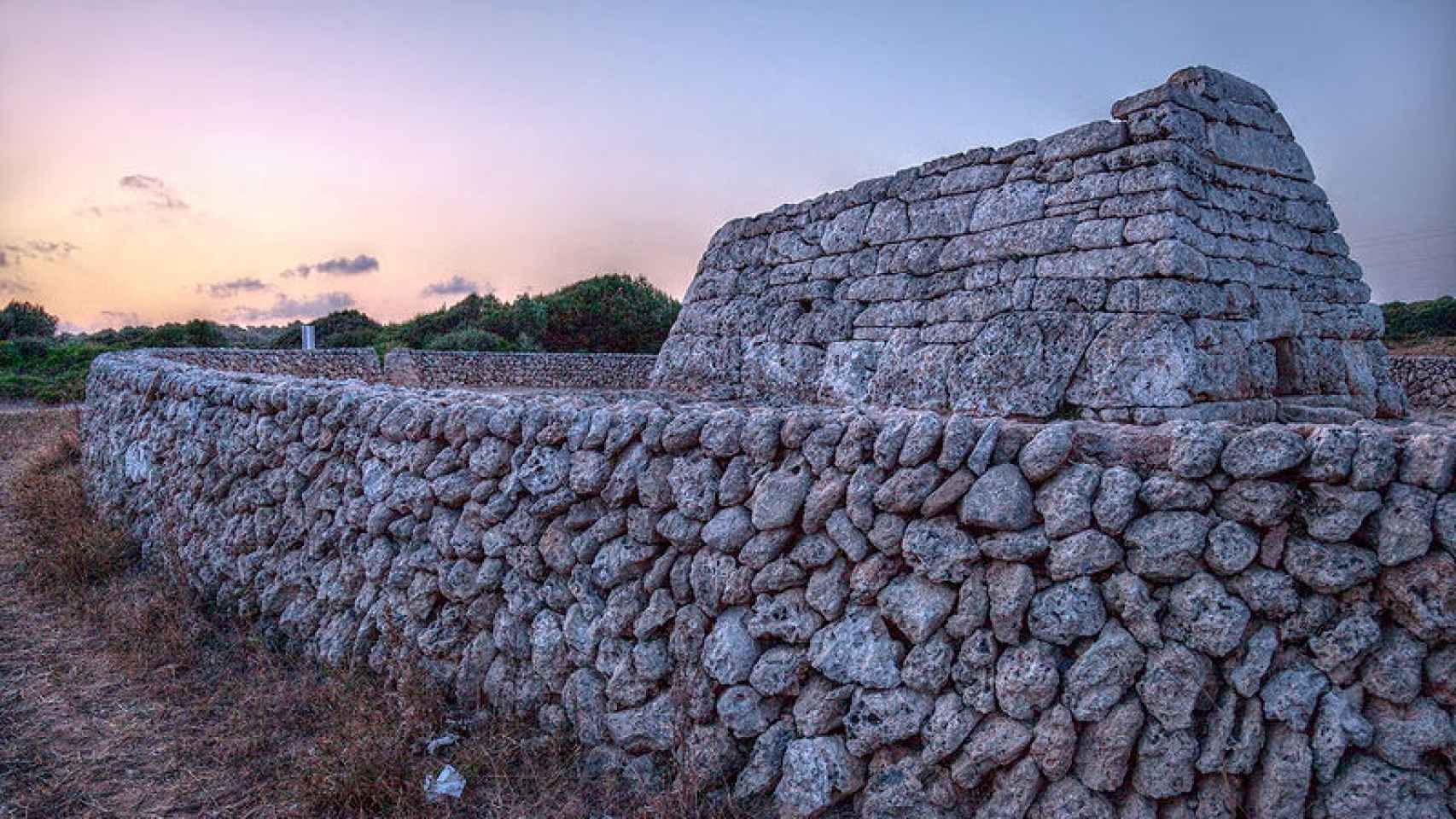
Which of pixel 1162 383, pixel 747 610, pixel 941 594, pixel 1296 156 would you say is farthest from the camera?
pixel 1296 156

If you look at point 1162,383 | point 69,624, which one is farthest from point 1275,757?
point 69,624

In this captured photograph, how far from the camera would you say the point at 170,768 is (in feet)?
15.6

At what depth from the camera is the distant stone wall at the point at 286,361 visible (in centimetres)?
1566

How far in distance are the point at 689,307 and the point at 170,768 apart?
Result: 7.25 m

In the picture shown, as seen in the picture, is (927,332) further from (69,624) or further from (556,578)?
(69,624)

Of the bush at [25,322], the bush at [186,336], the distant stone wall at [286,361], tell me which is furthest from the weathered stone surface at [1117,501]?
the bush at [25,322]

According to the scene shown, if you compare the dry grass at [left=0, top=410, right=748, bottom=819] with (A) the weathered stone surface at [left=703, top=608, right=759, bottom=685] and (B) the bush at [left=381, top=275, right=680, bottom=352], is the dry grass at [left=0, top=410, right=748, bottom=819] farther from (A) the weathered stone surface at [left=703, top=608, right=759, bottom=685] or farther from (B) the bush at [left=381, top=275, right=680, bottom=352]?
(B) the bush at [left=381, top=275, right=680, bottom=352]

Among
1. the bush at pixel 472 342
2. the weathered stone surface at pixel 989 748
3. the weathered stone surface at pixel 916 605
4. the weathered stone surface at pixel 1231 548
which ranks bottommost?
the weathered stone surface at pixel 989 748

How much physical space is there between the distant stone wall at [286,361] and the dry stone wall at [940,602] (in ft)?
32.9

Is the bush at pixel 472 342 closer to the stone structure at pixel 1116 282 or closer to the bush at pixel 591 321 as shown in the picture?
the bush at pixel 591 321

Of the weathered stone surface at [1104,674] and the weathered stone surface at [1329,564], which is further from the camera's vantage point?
the weathered stone surface at [1104,674]

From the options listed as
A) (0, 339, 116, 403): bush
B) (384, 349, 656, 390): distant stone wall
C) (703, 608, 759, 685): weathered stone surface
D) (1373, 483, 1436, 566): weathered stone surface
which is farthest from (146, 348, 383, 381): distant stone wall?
(1373, 483, 1436, 566): weathered stone surface

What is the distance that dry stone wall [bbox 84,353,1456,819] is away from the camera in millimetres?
2750

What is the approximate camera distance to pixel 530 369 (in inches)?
1006
